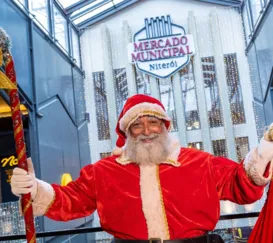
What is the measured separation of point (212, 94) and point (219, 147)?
5.02 feet

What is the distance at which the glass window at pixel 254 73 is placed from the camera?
30.1 feet

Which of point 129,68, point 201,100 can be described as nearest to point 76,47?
point 129,68

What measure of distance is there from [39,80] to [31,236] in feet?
19.2

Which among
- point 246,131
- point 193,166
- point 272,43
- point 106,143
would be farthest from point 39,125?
point 246,131

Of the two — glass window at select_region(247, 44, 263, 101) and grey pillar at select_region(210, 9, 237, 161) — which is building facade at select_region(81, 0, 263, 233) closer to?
grey pillar at select_region(210, 9, 237, 161)

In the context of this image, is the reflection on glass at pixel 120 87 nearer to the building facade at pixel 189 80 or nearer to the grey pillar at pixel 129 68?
the building facade at pixel 189 80

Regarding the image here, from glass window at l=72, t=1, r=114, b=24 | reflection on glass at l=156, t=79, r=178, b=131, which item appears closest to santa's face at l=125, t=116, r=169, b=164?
reflection on glass at l=156, t=79, r=178, b=131

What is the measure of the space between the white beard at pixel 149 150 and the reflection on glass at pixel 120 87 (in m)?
8.76

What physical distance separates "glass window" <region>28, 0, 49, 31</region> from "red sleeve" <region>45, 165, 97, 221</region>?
6.03 meters

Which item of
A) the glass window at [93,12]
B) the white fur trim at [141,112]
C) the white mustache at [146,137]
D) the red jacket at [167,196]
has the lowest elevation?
the red jacket at [167,196]

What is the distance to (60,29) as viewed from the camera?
9.53 metres

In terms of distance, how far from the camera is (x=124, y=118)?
5.79ft

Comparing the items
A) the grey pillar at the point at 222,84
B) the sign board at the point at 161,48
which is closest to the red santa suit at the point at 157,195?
the grey pillar at the point at 222,84

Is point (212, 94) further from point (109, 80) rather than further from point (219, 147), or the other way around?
point (109, 80)
